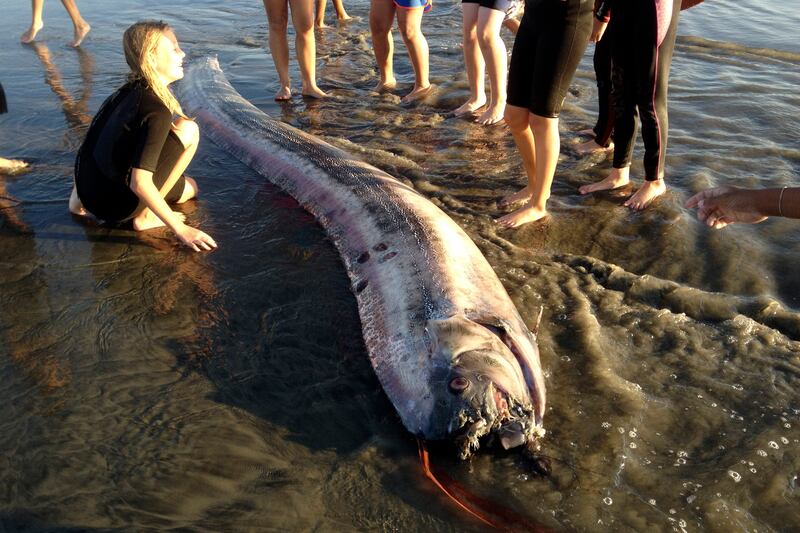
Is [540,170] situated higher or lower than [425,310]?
higher

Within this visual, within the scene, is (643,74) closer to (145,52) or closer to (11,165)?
(145,52)

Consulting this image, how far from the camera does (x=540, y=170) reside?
4789 mm

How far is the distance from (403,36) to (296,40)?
1265mm

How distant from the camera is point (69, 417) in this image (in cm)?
314

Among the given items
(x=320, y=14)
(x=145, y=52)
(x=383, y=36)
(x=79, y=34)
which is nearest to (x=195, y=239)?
(x=145, y=52)

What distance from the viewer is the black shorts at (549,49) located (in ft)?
13.8

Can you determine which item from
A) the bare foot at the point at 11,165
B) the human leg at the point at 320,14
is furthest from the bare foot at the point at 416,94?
the human leg at the point at 320,14

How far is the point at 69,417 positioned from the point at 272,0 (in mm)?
5603

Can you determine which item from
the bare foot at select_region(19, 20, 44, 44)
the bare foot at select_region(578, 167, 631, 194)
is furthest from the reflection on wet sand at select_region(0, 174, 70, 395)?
the bare foot at select_region(19, 20, 44, 44)

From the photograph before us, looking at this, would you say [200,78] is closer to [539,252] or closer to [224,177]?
[224,177]

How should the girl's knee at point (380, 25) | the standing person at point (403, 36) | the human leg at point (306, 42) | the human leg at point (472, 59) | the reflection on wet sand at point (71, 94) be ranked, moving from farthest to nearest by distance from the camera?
the girl's knee at point (380, 25)
the human leg at point (306, 42)
the standing person at point (403, 36)
the reflection on wet sand at point (71, 94)
the human leg at point (472, 59)

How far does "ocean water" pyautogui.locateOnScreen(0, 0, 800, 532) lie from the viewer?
2732 millimetres

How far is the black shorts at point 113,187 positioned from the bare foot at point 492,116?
326 cm

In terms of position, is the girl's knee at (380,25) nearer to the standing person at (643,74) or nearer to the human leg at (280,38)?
the human leg at (280,38)
